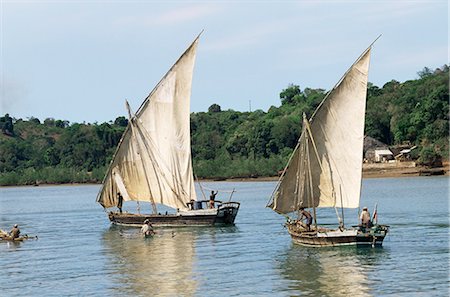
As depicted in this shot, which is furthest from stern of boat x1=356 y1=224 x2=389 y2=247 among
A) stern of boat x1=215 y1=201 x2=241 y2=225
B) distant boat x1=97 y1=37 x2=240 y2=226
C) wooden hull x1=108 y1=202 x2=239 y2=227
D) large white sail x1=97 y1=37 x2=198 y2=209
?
large white sail x1=97 y1=37 x2=198 y2=209

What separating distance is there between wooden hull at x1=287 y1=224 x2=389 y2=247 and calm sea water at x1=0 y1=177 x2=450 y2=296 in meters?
0.42

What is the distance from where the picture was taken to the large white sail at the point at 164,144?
2623 inches

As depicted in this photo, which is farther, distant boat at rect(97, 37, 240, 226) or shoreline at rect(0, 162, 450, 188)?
shoreline at rect(0, 162, 450, 188)

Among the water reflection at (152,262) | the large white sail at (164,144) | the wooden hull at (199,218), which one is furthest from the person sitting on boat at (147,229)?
the large white sail at (164,144)

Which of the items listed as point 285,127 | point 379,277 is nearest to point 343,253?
point 379,277

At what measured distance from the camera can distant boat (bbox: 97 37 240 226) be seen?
66188mm

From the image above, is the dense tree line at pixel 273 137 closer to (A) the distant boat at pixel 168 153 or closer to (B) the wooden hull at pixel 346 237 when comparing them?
(A) the distant boat at pixel 168 153

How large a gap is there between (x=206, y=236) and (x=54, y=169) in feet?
462

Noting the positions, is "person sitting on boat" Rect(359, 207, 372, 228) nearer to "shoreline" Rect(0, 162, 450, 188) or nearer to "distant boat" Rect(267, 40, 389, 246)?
"distant boat" Rect(267, 40, 389, 246)

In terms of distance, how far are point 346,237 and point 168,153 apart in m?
23.3

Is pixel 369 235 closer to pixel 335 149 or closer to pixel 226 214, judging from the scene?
pixel 335 149

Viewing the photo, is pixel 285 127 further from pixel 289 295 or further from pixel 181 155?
pixel 289 295

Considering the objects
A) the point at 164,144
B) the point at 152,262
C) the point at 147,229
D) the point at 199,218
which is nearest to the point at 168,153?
the point at 164,144

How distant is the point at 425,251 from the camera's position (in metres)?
47.5
